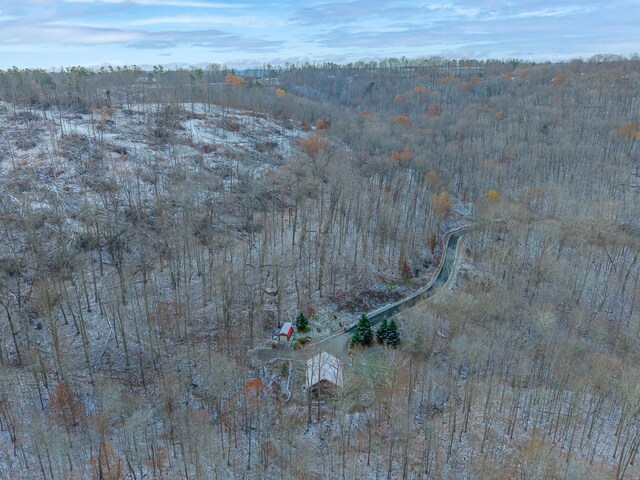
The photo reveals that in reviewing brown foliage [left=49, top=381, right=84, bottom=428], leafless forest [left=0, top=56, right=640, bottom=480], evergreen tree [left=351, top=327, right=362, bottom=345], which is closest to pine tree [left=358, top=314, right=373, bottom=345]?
evergreen tree [left=351, top=327, right=362, bottom=345]

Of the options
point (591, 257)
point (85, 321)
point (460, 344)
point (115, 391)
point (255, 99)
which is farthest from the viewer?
point (255, 99)

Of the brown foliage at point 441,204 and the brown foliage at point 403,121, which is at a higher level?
the brown foliage at point 403,121

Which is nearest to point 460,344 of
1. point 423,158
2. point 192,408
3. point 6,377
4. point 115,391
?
point 192,408

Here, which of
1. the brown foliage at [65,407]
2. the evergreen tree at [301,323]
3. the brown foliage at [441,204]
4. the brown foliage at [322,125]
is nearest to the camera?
the brown foliage at [65,407]

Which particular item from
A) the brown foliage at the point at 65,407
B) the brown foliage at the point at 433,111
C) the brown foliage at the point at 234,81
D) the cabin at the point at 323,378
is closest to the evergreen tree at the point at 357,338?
the cabin at the point at 323,378

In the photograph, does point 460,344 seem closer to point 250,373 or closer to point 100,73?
point 250,373

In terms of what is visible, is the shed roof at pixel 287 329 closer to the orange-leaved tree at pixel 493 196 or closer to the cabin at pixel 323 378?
the cabin at pixel 323 378
